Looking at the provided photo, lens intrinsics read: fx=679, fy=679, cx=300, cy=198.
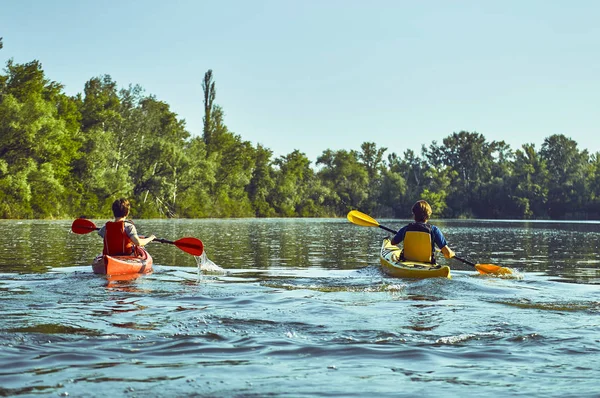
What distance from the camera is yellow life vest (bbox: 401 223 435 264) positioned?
1108 cm

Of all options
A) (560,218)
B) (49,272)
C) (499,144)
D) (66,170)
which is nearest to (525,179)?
(560,218)

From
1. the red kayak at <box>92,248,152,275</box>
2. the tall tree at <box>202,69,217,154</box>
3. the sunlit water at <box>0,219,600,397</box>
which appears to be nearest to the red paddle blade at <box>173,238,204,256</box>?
the red kayak at <box>92,248,152,275</box>

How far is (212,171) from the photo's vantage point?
66.4m

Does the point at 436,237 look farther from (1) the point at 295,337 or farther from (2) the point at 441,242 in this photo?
(1) the point at 295,337

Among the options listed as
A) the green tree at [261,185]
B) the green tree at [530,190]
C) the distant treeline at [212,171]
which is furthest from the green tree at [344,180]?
the green tree at [530,190]

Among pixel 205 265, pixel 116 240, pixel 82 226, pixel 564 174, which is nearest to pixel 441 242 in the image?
pixel 205 265

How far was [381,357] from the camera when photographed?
506cm

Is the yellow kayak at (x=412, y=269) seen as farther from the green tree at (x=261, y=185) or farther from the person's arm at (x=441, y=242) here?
the green tree at (x=261, y=185)

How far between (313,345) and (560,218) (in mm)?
87426

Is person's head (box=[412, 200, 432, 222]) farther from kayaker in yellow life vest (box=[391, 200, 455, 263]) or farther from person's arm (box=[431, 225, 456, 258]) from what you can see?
person's arm (box=[431, 225, 456, 258])

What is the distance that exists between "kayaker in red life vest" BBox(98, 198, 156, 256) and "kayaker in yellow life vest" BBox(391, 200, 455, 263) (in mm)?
4302

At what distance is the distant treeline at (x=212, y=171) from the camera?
152ft

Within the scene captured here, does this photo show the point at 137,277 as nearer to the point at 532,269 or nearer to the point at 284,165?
the point at 532,269

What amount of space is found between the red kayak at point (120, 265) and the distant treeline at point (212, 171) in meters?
34.3
